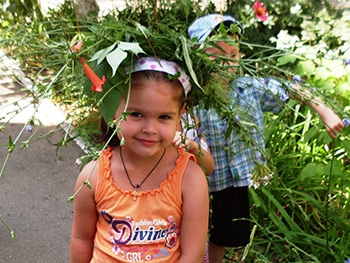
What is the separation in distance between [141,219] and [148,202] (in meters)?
0.06

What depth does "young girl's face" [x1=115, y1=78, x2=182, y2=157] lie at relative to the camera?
1.62m

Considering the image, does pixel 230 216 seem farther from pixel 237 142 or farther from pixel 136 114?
pixel 136 114

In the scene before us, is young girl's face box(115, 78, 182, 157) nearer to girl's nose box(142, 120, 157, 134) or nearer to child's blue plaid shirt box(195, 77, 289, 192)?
girl's nose box(142, 120, 157, 134)

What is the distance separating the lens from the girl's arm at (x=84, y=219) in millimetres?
1824

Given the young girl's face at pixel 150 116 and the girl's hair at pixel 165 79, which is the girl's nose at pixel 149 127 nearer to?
the young girl's face at pixel 150 116

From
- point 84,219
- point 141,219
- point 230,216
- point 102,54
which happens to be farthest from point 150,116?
point 230,216

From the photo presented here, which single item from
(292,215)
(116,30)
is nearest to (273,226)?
(292,215)

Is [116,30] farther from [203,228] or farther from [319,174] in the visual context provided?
[319,174]

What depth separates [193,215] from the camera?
1.79 m

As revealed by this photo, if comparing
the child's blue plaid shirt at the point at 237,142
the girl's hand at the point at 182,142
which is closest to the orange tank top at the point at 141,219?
the girl's hand at the point at 182,142

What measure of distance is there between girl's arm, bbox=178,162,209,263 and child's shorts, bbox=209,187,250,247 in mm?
779

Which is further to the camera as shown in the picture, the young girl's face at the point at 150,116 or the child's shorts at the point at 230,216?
the child's shorts at the point at 230,216

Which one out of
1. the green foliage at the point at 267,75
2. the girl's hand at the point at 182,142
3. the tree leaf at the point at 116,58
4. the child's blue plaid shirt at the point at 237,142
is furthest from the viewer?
the child's blue plaid shirt at the point at 237,142

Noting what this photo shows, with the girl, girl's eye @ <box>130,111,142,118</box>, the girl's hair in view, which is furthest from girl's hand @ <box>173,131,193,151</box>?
girl's eye @ <box>130,111,142,118</box>
